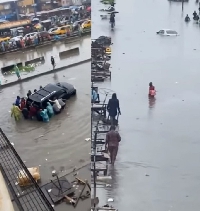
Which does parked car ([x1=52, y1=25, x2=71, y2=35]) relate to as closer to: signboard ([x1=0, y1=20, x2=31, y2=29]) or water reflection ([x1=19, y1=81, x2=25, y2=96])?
signboard ([x1=0, y1=20, x2=31, y2=29])

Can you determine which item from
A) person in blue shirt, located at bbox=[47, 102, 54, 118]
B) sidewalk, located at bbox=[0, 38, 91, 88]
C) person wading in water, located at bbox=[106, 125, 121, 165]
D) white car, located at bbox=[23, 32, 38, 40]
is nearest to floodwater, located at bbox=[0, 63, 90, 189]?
person in blue shirt, located at bbox=[47, 102, 54, 118]

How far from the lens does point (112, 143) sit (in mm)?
8906

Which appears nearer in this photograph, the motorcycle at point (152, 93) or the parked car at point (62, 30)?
the motorcycle at point (152, 93)

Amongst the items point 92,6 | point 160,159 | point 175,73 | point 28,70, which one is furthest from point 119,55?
point 92,6

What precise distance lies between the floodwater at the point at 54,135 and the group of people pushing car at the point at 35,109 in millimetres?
192

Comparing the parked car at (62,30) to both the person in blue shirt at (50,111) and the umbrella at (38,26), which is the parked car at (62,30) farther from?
the person in blue shirt at (50,111)

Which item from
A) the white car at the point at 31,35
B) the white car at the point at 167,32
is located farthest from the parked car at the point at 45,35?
the white car at the point at 167,32

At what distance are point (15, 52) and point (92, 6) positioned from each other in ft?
20.1

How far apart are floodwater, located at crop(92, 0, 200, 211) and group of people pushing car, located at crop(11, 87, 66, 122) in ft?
5.64

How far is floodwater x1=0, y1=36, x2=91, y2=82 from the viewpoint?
1719cm

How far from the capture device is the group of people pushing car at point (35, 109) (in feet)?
39.6

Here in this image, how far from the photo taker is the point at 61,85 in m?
13.7

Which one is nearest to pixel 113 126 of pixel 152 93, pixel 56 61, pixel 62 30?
pixel 152 93

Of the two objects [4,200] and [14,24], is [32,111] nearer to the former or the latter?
[4,200]
